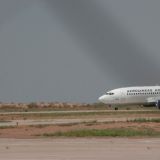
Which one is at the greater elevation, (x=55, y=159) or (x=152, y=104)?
(x=152, y=104)

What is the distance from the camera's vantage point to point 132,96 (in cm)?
10425

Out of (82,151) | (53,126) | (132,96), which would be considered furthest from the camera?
(132,96)

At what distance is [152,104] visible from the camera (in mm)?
105750

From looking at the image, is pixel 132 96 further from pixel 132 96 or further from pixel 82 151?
pixel 82 151

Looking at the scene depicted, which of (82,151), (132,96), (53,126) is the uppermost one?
(132,96)

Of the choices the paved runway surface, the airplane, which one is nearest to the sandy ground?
the paved runway surface

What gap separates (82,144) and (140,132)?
918cm

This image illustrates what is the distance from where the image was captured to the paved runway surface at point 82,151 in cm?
2316

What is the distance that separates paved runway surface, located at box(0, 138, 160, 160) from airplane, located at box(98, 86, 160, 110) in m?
72.4

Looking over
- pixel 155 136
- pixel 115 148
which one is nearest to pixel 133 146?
pixel 115 148

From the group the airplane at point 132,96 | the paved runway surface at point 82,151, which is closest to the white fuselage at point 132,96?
the airplane at point 132,96

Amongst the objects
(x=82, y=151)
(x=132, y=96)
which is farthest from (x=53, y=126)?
(x=132, y=96)

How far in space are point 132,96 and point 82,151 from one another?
79.1 m

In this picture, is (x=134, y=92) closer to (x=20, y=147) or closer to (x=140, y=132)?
(x=140, y=132)
